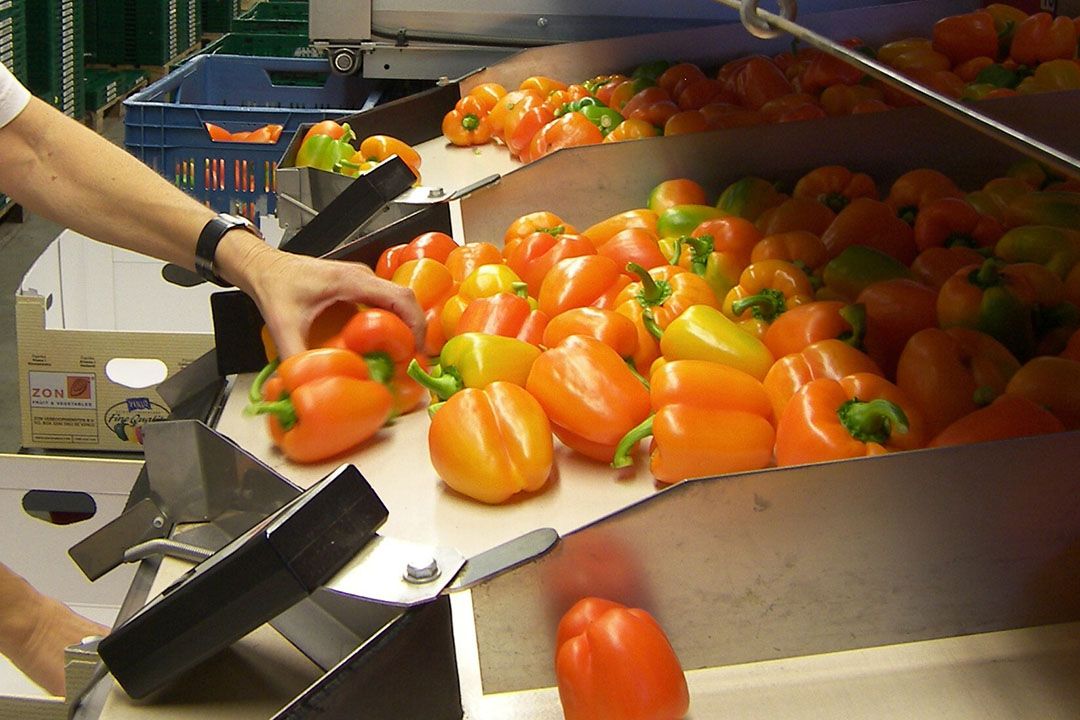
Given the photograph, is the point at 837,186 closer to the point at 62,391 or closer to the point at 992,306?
the point at 992,306

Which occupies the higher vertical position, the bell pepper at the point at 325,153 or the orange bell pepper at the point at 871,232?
the orange bell pepper at the point at 871,232

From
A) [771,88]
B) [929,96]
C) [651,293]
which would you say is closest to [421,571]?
[929,96]

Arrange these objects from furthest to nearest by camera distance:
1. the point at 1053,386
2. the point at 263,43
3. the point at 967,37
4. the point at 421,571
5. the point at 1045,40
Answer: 1. the point at 263,43
2. the point at 967,37
3. the point at 1045,40
4. the point at 1053,386
5. the point at 421,571

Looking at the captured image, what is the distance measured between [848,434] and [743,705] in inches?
14.8

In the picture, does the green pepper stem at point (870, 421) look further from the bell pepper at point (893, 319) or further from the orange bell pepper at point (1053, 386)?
the bell pepper at point (893, 319)

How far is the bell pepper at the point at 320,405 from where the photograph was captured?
169 centimetres

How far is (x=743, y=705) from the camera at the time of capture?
4.12ft

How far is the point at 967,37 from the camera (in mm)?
3221

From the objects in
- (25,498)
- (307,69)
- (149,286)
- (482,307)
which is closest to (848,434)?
(482,307)

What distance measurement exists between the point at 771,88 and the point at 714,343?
162 centimetres

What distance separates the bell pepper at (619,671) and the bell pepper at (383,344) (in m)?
0.69

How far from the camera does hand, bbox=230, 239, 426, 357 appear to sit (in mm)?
1792

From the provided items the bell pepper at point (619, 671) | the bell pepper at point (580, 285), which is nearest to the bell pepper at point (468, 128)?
the bell pepper at point (580, 285)

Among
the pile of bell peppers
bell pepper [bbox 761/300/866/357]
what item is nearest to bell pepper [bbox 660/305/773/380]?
bell pepper [bbox 761/300/866/357]
